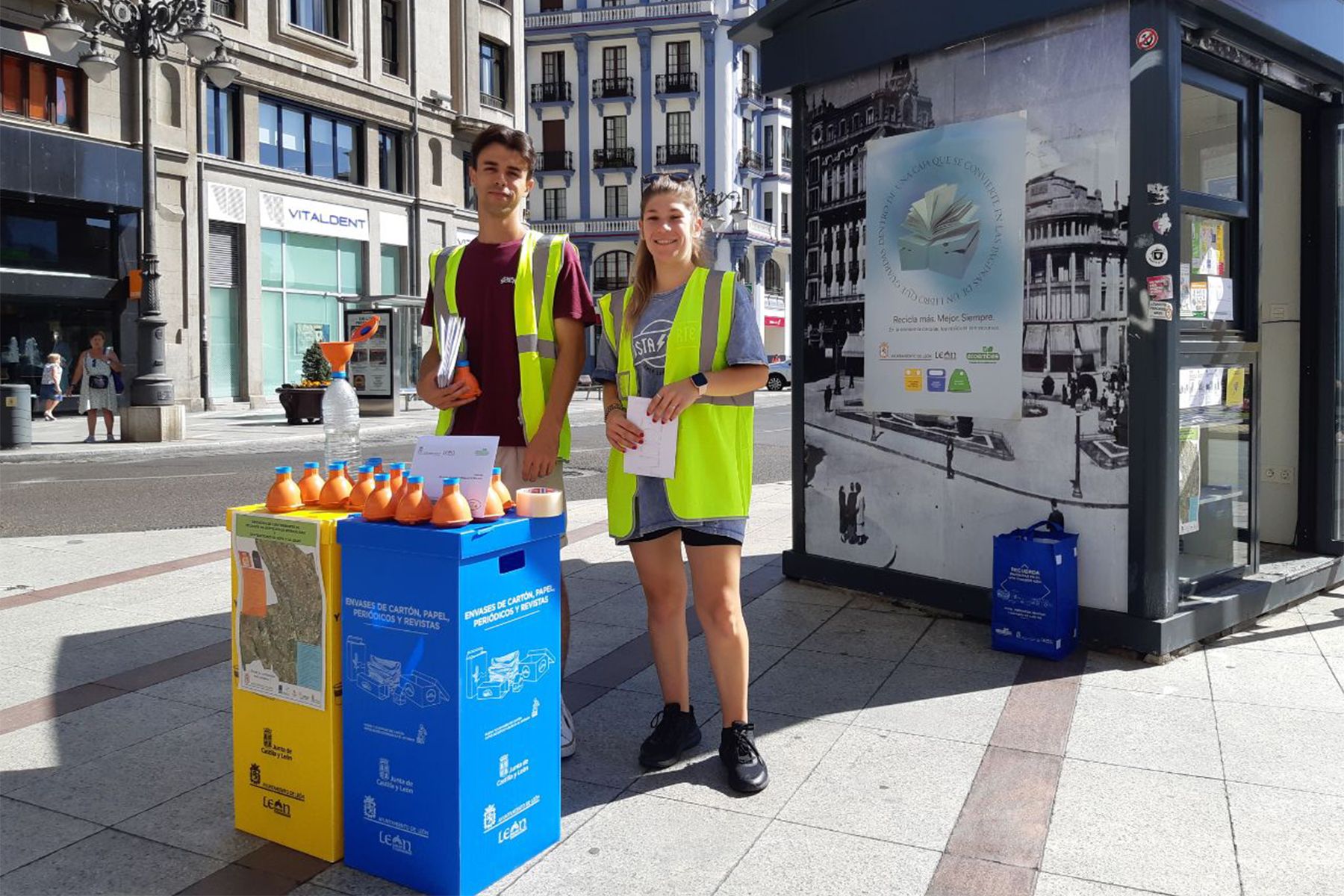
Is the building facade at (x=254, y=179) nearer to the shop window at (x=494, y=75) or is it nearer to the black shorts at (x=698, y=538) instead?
the shop window at (x=494, y=75)

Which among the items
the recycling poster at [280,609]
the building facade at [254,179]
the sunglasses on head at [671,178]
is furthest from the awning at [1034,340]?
the building facade at [254,179]

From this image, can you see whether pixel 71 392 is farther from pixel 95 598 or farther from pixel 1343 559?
pixel 1343 559

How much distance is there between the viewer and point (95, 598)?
20.5 feet

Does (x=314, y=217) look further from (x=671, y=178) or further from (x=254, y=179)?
(x=671, y=178)

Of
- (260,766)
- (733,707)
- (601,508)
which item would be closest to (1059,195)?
(733,707)

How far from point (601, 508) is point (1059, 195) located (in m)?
5.63

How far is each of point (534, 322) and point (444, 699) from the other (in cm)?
142

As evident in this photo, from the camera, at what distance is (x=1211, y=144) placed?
18.0 ft

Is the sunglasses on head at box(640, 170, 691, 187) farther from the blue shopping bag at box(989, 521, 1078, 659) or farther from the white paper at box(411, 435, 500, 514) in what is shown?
the blue shopping bag at box(989, 521, 1078, 659)

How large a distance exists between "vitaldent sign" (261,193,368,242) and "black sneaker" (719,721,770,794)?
2485cm

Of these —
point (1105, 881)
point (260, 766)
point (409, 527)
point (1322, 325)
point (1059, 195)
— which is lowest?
point (1105, 881)

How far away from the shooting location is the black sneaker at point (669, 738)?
3.66m

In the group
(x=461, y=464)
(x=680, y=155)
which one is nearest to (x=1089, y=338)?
(x=461, y=464)

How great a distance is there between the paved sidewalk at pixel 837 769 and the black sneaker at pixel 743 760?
0.05 metres
